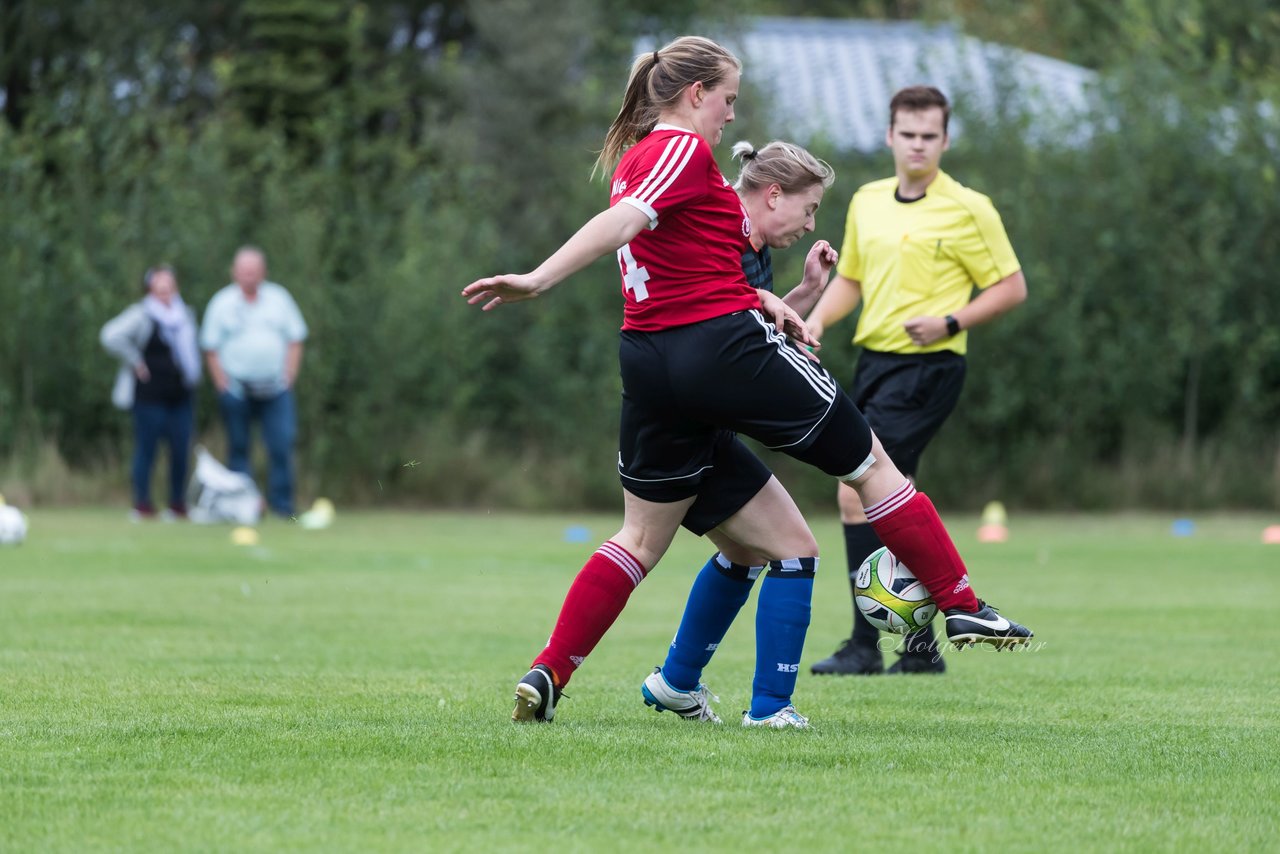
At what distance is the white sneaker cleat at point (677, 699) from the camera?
5273 mm

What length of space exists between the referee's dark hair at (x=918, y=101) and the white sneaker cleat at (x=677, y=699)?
270 centimetres

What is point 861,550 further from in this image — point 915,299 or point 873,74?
point 873,74

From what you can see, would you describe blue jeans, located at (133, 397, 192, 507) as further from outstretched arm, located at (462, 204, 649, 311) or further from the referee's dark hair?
outstretched arm, located at (462, 204, 649, 311)

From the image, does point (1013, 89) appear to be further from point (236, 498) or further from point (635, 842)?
point (635, 842)

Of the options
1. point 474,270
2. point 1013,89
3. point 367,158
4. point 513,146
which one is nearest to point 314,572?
point 474,270

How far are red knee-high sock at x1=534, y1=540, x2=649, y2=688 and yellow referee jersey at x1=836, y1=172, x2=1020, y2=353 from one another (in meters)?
2.23

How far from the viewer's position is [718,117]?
4.95 metres

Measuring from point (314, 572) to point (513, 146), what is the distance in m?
18.0

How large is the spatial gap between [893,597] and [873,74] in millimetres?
27841

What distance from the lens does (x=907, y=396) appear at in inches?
271

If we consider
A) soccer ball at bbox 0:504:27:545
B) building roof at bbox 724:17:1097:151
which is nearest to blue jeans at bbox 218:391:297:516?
soccer ball at bbox 0:504:27:545

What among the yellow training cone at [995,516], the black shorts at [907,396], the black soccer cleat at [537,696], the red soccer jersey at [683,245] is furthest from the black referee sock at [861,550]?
the yellow training cone at [995,516]

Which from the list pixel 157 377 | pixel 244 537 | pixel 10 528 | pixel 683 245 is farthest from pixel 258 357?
pixel 683 245

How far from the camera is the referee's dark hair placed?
6953 millimetres
